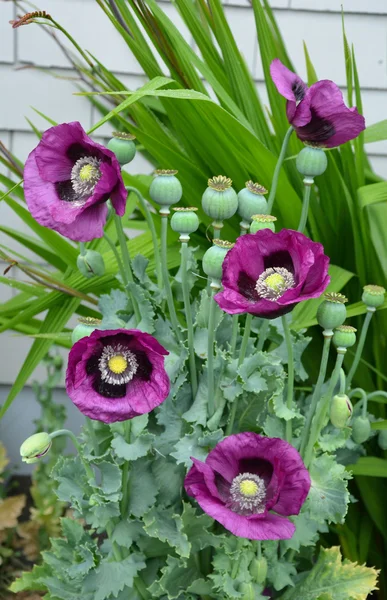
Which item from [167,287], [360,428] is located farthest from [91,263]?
[360,428]

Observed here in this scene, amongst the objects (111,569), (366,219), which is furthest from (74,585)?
(366,219)

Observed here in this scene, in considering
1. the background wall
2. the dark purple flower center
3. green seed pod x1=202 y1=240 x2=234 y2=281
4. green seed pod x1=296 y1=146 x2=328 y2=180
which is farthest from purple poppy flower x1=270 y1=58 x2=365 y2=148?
the background wall

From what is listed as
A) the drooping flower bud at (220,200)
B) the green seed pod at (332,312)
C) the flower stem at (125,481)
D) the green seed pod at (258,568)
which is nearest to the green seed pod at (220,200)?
the drooping flower bud at (220,200)

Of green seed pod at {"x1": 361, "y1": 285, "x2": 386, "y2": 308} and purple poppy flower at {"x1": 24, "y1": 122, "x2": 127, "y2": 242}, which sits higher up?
purple poppy flower at {"x1": 24, "y1": 122, "x2": 127, "y2": 242}

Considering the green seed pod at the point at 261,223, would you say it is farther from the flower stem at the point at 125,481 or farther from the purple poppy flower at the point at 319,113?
the flower stem at the point at 125,481

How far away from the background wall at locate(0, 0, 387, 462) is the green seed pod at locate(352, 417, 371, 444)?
0.95 m

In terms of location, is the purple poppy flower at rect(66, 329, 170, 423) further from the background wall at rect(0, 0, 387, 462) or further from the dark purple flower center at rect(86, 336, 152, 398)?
the background wall at rect(0, 0, 387, 462)

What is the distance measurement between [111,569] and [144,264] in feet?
0.99

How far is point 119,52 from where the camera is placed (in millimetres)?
1521

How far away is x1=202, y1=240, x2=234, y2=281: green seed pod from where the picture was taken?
56cm

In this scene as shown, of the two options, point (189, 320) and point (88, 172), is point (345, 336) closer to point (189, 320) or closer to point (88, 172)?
point (189, 320)

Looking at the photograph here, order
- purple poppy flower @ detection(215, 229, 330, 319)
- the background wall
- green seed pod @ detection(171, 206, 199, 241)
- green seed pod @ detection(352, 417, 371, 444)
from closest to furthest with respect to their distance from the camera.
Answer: purple poppy flower @ detection(215, 229, 330, 319), green seed pod @ detection(171, 206, 199, 241), green seed pod @ detection(352, 417, 371, 444), the background wall

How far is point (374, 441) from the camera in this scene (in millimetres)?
969

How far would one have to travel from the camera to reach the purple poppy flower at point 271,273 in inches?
19.9
